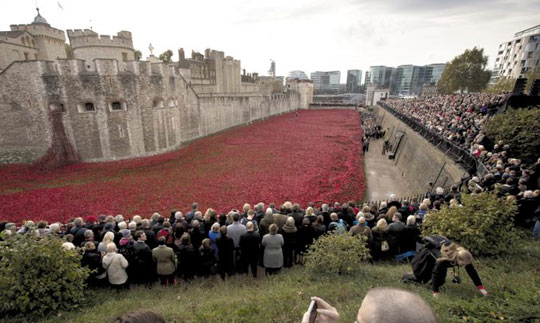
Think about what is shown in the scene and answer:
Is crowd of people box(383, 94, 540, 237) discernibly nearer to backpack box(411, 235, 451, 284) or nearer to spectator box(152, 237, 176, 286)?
backpack box(411, 235, 451, 284)

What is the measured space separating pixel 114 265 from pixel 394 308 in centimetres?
592

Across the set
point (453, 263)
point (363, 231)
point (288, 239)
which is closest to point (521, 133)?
point (363, 231)

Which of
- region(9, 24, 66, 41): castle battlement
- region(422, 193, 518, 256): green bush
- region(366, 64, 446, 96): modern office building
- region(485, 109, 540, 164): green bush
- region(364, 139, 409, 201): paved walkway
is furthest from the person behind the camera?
region(366, 64, 446, 96): modern office building

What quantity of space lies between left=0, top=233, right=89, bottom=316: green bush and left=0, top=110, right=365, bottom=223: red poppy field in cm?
697

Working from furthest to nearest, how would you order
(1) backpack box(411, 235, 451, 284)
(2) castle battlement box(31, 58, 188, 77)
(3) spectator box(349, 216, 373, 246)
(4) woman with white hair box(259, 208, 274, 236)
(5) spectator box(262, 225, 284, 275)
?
(2) castle battlement box(31, 58, 188, 77)
(4) woman with white hair box(259, 208, 274, 236)
(3) spectator box(349, 216, 373, 246)
(5) spectator box(262, 225, 284, 275)
(1) backpack box(411, 235, 451, 284)

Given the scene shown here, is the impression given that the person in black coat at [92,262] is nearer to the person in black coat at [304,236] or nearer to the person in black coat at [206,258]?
the person in black coat at [206,258]

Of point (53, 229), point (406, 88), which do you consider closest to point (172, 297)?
point (53, 229)

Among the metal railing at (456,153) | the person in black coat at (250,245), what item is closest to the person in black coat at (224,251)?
the person in black coat at (250,245)

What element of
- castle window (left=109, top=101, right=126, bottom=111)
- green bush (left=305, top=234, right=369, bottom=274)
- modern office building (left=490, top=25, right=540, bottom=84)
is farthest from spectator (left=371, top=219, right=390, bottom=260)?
modern office building (left=490, top=25, right=540, bottom=84)

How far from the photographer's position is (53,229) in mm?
6434

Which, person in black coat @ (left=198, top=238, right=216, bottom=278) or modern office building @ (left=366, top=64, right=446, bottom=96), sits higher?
modern office building @ (left=366, top=64, right=446, bottom=96)

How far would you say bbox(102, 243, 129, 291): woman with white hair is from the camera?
5387 millimetres

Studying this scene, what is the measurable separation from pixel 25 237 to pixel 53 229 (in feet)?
8.01

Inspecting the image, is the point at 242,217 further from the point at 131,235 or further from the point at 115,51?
the point at 115,51
